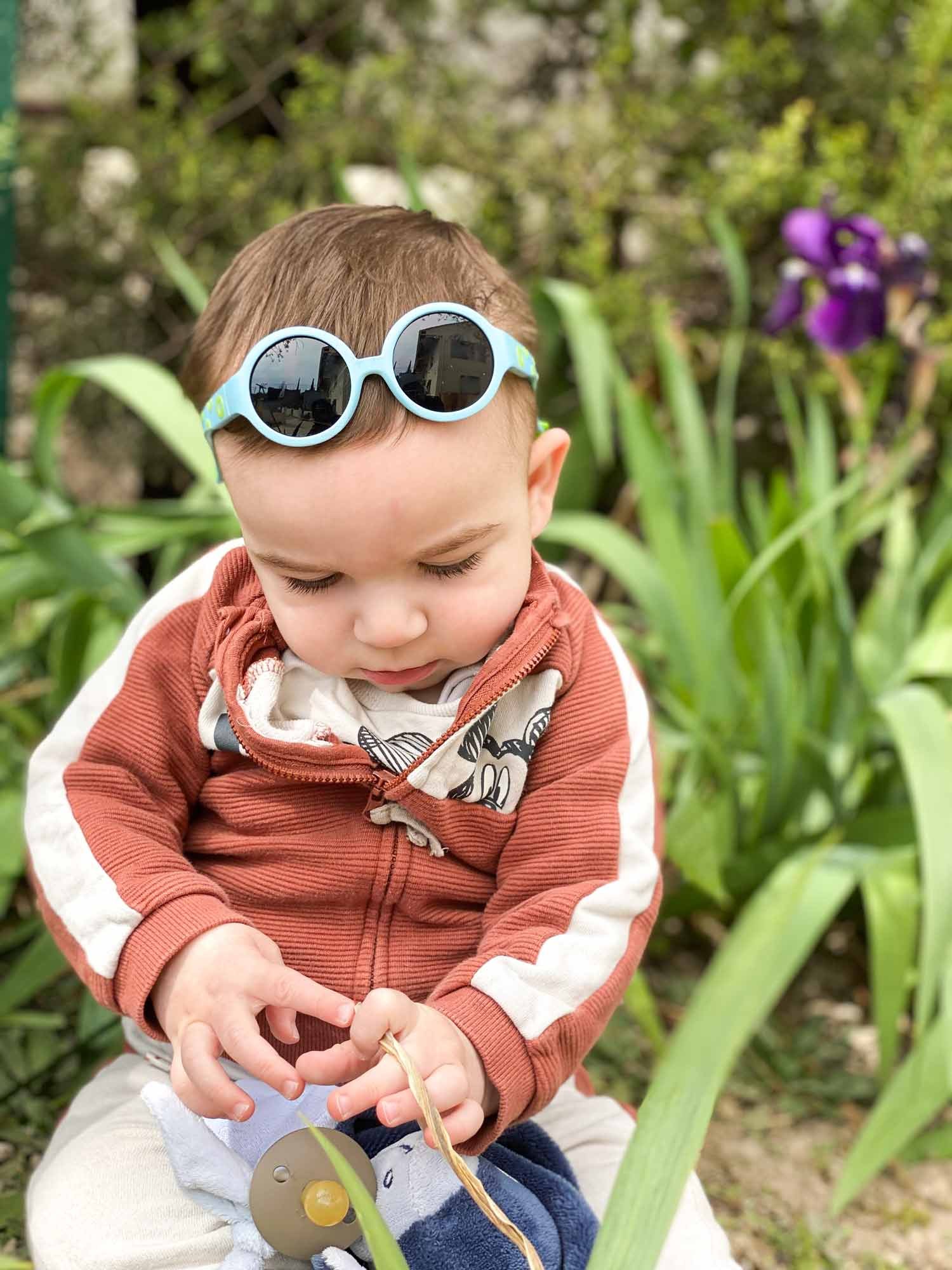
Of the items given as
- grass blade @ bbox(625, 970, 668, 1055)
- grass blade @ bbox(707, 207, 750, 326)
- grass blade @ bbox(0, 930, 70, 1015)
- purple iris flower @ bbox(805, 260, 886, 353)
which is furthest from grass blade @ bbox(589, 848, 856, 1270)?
grass blade @ bbox(707, 207, 750, 326)

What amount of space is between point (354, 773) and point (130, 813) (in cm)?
19

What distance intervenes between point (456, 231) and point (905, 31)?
2.09 m

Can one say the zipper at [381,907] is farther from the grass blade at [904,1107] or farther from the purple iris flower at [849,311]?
the purple iris flower at [849,311]

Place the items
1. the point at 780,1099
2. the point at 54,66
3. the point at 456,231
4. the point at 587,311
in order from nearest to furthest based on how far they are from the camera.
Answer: the point at 456,231, the point at 780,1099, the point at 587,311, the point at 54,66

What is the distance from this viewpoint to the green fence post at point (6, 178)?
7.07ft

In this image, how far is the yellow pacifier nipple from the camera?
924 mm

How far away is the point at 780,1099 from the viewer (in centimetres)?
167

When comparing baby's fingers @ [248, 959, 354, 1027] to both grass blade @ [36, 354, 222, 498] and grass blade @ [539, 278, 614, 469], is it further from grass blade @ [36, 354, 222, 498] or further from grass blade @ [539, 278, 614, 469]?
grass blade @ [539, 278, 614, 469]

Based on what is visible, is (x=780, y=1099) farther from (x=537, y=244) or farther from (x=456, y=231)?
(x=537, y=244)

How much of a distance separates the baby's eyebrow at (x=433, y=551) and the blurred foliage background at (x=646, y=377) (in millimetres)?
701

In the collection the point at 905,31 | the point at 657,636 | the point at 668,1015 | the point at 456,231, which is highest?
the point at 456,231

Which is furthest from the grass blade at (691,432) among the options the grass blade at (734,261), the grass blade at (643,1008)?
the grass blade at (643,1008)

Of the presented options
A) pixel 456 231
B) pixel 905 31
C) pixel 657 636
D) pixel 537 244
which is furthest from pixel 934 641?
pixel 905 31

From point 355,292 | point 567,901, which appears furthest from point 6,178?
point 567,901
